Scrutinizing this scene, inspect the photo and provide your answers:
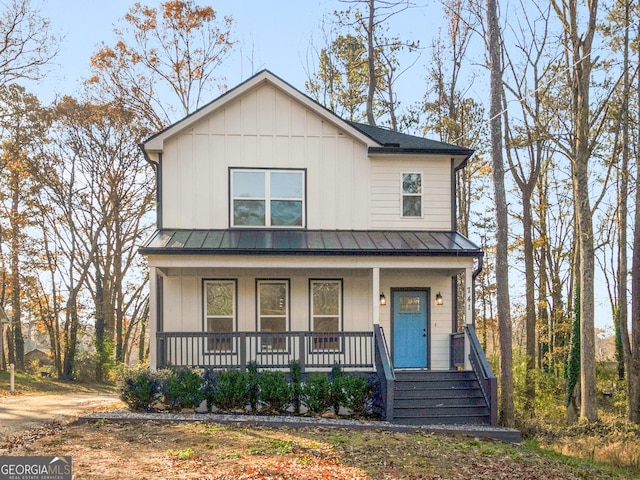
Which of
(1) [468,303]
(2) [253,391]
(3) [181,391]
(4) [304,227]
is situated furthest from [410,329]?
(3) [181,391]

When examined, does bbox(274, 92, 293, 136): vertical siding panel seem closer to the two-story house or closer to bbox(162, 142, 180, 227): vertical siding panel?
the two-story house

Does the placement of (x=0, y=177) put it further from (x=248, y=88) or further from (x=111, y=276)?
(x=248, y=88)

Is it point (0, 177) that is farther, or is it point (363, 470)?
point (0, 177)

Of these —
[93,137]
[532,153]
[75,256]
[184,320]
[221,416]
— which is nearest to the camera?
[221,416]

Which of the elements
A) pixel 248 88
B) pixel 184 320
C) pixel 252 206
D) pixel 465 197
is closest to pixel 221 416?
pixel 184 320

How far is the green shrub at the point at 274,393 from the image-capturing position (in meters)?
11.6

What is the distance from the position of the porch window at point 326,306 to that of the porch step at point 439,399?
217 centimetres

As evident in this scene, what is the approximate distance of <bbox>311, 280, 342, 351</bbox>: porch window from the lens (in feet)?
46.9

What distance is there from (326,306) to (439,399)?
12.1 feet

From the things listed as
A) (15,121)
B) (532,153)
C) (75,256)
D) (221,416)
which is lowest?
(221,416)

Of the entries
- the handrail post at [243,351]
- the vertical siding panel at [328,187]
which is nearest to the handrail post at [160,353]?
the handrail post at [243,351]

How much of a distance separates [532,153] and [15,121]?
72.4ft

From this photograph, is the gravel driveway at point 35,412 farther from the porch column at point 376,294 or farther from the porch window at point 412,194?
the porch window at point 412,194

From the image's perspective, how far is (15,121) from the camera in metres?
24.9
